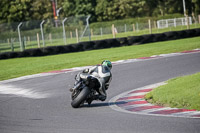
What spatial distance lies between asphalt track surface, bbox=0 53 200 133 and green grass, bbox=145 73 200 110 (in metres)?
1.16

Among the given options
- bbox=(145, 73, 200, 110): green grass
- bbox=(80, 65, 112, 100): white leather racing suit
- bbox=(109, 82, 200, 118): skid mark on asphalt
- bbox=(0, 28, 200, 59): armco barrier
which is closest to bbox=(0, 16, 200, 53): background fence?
bbox=(0, 28, 200, 59): armco barrier

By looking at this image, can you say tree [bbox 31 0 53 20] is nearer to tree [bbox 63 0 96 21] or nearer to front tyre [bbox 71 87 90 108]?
tree [bbox 63 0 96 21]

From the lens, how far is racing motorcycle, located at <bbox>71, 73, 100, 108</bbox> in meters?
8.84

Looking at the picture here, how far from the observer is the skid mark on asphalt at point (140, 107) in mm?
7940

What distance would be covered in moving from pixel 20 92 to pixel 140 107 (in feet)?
16.6

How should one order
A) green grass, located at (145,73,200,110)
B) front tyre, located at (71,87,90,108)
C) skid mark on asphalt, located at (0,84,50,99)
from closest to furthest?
green grass, located at (145,73,200,110) < front tyre, located at (71,87,90,108) < skid mark on asphalt, located at (0,84,50,99)

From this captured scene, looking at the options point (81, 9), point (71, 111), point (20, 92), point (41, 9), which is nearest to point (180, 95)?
point (71, 111)

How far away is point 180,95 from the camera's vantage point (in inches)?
359

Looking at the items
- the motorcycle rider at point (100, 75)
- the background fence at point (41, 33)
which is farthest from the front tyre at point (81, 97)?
the background fence at point (41, 33)

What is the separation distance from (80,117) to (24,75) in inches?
386

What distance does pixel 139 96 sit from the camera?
10.4 meters

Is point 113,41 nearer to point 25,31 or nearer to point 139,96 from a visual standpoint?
point 25,31

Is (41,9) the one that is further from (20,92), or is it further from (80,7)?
(20,92)

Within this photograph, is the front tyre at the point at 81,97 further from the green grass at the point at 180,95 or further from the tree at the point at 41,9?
the tree at the point at 41,9
